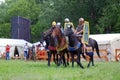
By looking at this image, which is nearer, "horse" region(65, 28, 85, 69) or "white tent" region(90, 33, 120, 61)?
"horse" region(65, 28, 85, 69)

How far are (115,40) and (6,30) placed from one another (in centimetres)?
4978

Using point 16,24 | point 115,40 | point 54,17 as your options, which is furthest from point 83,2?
point 115,40

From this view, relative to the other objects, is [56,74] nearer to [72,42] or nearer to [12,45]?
[72,42]

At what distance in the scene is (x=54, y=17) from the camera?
58.7 m

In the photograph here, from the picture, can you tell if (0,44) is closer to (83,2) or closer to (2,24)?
(83,2)

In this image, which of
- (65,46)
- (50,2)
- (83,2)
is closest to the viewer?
(65,46)

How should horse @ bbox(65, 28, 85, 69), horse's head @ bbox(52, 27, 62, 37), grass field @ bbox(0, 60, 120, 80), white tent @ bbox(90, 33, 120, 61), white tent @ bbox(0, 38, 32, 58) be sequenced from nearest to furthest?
grass field @ bbox(0, 60, 120, 80), horse @ bbox(65, 28, 85, 69), horse's head @ bbox(52, 27, 62, 37), white tent @ bbox(90, 33, 120, 61), white tent @ bbox(0, 38, 32, 58)

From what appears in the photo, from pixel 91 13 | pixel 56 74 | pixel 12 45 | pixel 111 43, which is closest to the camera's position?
pixel 56 74

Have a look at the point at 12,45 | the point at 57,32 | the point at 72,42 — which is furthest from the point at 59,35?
the point at 12,45

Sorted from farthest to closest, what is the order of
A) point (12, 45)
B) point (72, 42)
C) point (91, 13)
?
point (91, 13), point (12, 45), point (72, 42)

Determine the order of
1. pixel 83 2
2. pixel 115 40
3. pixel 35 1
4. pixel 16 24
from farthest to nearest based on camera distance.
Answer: pixel 35 1
pixel 83 2
pixel 16 24
pixel 115 40

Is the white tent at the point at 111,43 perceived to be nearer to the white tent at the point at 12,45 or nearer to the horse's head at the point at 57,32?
the white tent at the point at 12,45

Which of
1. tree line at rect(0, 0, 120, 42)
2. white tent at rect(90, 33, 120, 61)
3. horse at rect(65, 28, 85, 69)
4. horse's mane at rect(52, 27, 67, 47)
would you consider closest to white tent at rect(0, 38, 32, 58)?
white tent at rect(90, 33, 120, 61)

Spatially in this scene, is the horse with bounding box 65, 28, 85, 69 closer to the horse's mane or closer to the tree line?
the horse's mane
